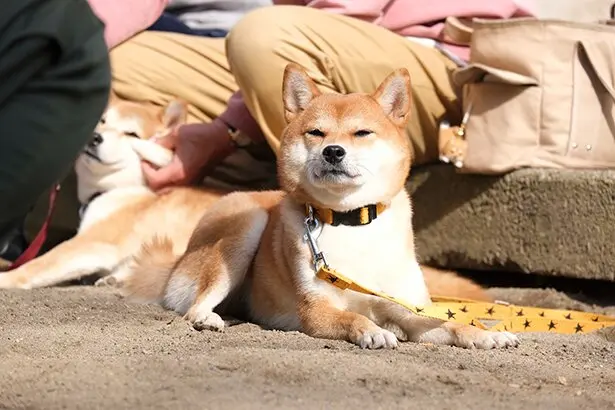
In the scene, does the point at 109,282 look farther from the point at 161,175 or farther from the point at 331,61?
the point at 331,61

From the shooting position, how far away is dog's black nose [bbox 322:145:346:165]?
1.92 meters

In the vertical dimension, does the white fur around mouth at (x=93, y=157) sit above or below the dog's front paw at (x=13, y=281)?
above

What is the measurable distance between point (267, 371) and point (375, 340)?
327mm

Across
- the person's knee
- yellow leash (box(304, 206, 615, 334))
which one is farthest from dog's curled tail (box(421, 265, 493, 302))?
the person's knee

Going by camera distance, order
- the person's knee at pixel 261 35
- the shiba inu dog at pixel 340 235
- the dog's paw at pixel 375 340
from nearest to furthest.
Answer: the dog's paw at pixel 375 340 < the shiba inu dog at pixel 340 235 < the person's knee at pixel 261 35

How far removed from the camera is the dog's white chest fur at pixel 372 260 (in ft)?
6.37

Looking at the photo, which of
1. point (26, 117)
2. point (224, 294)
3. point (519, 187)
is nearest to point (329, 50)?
point (519, 187)

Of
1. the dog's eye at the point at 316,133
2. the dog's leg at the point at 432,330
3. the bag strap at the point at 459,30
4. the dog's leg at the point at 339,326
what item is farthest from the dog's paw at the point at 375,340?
the bag strap at the point at 459,30

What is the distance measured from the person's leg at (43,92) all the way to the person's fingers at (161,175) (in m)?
1.72

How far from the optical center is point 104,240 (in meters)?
2.87

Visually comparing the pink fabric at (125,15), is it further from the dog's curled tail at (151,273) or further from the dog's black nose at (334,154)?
the dog's black nose at (334,154)

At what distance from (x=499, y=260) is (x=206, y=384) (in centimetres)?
141

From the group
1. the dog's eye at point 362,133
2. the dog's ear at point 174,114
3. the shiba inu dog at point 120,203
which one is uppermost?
the dog's eye at point 362,133

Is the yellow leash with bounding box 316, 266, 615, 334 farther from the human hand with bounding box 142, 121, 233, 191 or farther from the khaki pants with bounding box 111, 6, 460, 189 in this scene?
the human hand with bounding box 142, 121, 233, 191
